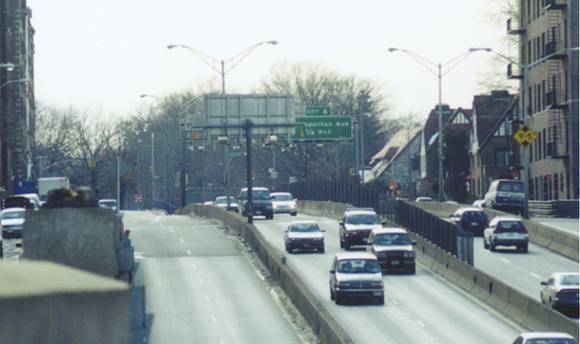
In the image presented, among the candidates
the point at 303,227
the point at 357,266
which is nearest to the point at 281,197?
the point at 303,227

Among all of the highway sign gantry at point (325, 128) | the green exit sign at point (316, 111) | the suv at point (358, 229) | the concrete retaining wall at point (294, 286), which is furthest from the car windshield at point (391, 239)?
the green exit sign at point (316, 111)

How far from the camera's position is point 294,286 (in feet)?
138

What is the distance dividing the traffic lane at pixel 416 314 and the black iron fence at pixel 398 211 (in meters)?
1.53

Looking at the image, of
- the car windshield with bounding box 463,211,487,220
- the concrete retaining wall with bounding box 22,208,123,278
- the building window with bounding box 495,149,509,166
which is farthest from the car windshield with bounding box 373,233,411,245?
the building window with bounding box 495,149,509,166

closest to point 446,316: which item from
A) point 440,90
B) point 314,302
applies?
point 314,302

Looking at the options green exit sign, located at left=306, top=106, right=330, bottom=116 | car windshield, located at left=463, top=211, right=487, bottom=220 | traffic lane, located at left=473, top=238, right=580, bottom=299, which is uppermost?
green exit sign, located at left=306, top=106, right=330, bottom=116

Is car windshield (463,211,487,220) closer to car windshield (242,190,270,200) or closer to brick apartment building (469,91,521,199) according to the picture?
car windshield (242,190,270,200)

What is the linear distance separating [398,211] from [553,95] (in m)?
23.7

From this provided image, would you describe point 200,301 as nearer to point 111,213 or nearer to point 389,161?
point 111,213

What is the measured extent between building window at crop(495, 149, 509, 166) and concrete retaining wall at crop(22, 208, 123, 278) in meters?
116

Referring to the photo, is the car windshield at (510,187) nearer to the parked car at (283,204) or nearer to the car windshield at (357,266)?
the parked car at (283,204)

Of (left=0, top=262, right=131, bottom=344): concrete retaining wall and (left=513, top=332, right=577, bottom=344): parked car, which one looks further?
(left=513, top=332, right=577, bottom=344): parked car

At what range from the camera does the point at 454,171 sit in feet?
436

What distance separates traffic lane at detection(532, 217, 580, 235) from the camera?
65.1 meters
